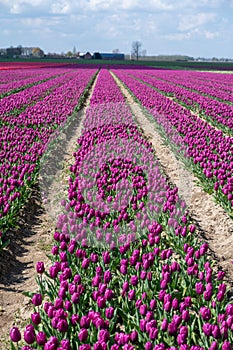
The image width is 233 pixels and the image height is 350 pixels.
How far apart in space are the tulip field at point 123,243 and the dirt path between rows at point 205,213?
0.17 meters

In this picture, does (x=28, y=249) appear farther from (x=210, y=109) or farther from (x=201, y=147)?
(x=210, y=109)

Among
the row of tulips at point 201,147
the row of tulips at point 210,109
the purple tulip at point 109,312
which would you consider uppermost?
the row of tulips at point 210,109

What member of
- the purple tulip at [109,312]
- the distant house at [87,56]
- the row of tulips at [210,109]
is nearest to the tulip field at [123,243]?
the purple tulip at [109,312]

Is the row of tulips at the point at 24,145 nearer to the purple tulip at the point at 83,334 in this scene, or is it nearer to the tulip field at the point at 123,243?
the tulip field at the point at 123,243

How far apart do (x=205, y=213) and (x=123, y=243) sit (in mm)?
2833

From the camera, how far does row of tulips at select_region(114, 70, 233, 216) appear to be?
24.2 feet

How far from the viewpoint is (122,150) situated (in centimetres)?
977

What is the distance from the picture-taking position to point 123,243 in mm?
4797

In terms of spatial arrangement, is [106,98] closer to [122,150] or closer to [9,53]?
[122,150]

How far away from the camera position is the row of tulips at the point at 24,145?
6653 millimetres

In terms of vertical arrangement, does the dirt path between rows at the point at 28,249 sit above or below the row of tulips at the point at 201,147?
below

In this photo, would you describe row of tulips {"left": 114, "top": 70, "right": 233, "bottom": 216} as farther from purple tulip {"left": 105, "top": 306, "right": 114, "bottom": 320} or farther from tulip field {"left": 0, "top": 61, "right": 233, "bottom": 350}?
purple tulip {"left": 105, "top": 306, "right": 114, "bottom": 320}

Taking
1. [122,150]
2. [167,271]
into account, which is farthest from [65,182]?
[167,271]

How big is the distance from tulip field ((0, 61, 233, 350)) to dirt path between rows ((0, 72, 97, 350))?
0.53 ft
